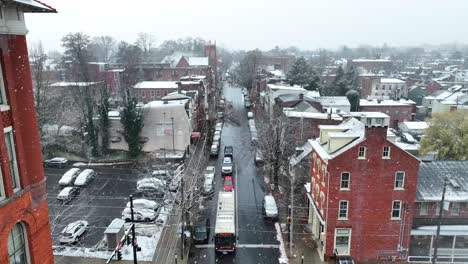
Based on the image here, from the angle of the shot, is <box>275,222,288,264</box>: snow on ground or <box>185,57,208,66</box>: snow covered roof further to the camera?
<box>185,57,208,66</box>: snow covered roof

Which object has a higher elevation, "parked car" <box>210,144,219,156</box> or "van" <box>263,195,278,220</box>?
"parked car" <box>210,144,219,156</box>

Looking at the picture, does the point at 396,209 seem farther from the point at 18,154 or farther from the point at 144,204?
the point at 18,154

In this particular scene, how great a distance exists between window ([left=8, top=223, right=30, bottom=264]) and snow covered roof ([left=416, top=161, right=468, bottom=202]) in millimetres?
21709

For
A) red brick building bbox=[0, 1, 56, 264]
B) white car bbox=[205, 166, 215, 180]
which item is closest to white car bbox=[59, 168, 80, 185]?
white car bbox=[205, 166, 215, 180]

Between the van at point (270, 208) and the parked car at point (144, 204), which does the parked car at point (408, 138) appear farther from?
the parked car at point (144, 204)

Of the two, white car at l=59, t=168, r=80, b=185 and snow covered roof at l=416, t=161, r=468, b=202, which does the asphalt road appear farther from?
white car at l=59, t=168, r=80, b=185

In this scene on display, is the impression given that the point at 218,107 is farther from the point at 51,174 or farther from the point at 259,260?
the point at 259,260

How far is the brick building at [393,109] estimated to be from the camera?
6028 centimetres

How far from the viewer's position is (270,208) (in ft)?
93.8

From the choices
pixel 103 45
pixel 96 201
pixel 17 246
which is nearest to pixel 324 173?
pixel 17 246

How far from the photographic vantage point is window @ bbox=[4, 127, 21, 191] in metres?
7.87

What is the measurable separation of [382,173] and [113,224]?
58.2 feet

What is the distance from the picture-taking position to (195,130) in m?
52.0

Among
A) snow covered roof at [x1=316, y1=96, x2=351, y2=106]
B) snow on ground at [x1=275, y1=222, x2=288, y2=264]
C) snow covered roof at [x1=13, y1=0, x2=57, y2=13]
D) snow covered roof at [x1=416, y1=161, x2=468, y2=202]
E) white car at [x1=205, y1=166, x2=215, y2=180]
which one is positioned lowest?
snow on ground at [x1=275, y1=222, x2=288, y2=264]
